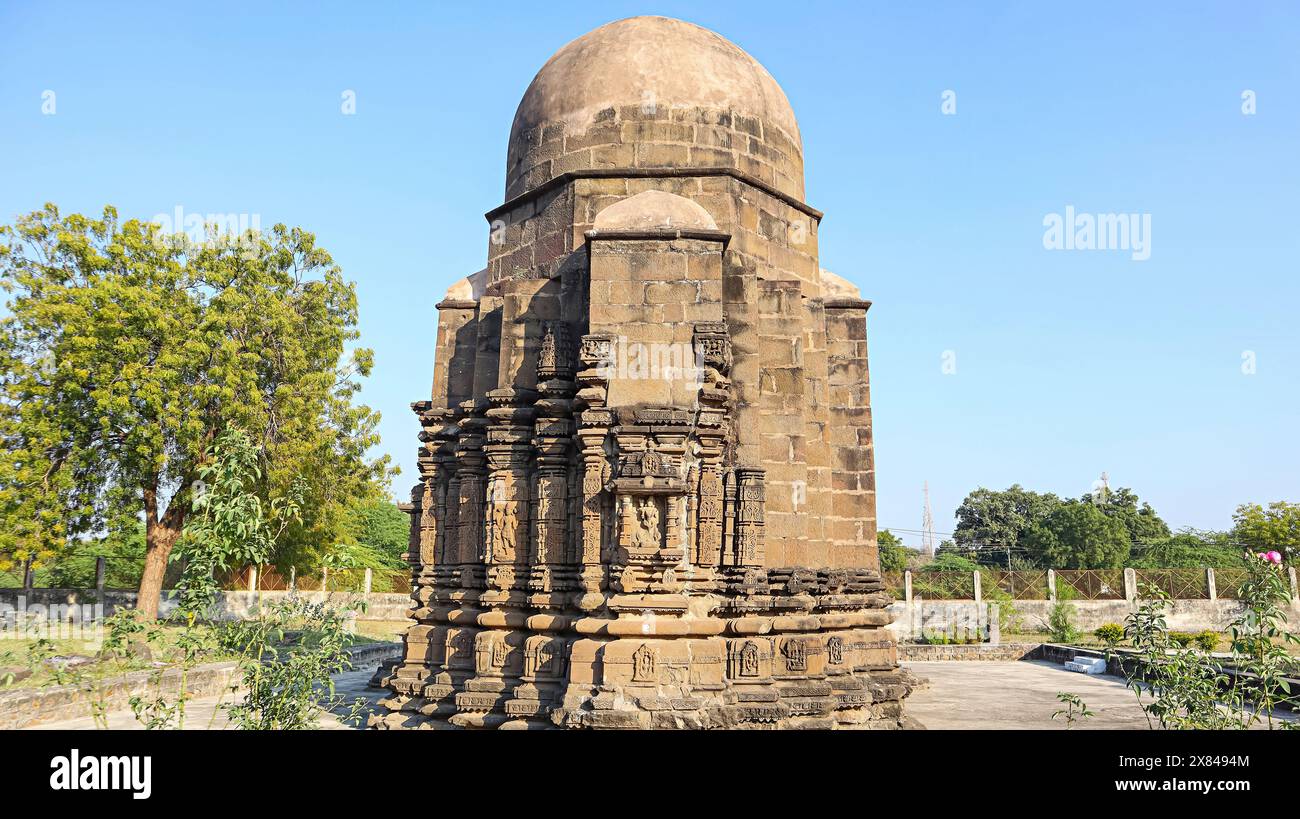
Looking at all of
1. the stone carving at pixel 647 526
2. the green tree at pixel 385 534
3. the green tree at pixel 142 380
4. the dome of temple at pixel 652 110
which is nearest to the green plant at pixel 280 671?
the stone carving at pixel 647 526

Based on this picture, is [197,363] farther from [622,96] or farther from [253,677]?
[253,677]

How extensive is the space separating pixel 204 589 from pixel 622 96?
23.8 ft

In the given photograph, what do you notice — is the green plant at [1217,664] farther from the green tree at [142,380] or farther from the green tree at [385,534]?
the green tree at [385,534]

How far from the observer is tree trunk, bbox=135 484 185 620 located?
69.4ft

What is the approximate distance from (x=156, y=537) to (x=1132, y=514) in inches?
2290

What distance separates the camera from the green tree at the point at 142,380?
19562 mm

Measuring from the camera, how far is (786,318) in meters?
9.75

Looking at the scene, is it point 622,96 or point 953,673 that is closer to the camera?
point 622,96

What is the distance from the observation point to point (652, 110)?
1030 centimetres

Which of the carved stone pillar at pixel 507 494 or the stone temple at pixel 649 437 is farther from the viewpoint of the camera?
the carved stone pillar at pixel 507 494

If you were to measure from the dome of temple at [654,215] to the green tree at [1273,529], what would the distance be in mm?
41764
